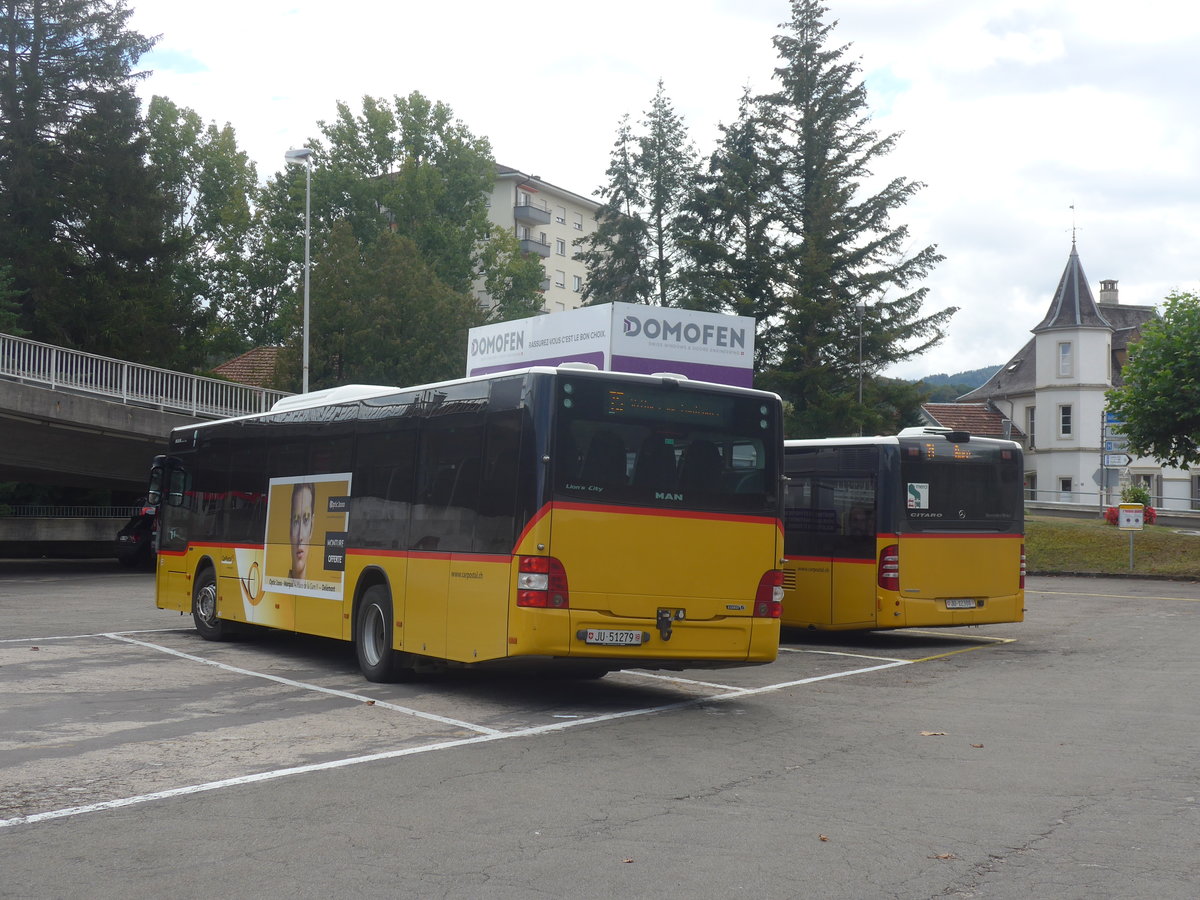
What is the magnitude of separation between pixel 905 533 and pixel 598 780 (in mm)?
10161

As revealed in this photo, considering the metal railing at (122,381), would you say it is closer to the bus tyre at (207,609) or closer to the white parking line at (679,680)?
the bus tyre at (207,609)

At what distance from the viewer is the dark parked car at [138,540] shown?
125ft

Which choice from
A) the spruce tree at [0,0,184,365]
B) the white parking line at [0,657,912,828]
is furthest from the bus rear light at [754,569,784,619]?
the spruce tree at [0,0,184,365]

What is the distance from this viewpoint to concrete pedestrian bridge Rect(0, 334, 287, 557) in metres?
32.5

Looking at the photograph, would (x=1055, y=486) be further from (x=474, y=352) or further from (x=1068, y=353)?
(x=474, y=352)

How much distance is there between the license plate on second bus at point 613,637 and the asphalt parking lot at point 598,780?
67 centimetres

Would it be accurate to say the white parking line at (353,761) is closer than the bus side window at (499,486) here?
Yes

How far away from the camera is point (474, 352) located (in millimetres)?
30141

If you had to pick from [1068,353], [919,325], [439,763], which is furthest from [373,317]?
[1068,353]

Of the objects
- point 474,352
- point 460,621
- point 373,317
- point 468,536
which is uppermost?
point 373,317

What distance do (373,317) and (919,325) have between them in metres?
22.3

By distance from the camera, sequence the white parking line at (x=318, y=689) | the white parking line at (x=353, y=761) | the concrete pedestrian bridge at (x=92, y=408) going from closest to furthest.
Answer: the white parking line at (x=353, y=761), the white parking line at (x=318, y=689), the concrete pedestrian bridge at (x=92, y=408)

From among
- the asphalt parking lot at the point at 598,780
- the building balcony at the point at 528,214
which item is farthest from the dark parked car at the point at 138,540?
the building balcony at the point at 528,214

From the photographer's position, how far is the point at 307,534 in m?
14.8
